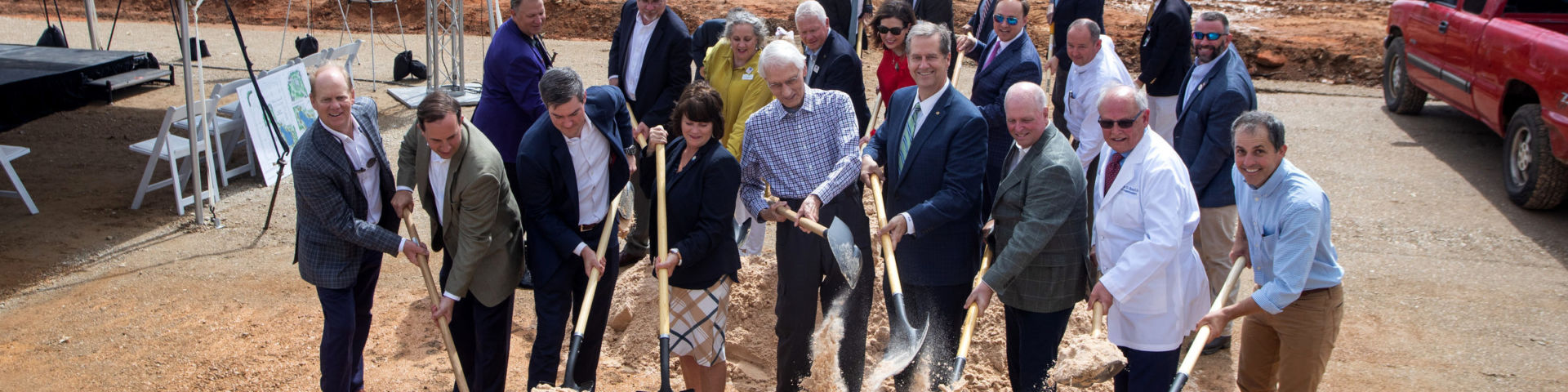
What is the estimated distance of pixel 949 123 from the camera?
4.06 meters

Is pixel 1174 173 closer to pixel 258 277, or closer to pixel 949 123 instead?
pixel 949 123

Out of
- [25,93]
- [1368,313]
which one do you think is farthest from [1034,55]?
[25,93]

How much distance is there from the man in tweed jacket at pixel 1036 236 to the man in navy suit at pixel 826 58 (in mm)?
1679

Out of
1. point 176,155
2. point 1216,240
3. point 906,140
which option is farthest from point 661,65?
point 176,155

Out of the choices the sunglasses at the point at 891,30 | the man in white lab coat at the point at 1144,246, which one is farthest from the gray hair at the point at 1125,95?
the sunglasses at the point at 891,30

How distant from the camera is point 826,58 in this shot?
5.57m

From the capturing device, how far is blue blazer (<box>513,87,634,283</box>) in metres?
4.05

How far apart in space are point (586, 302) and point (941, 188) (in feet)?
4.99

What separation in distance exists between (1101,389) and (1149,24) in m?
3.11

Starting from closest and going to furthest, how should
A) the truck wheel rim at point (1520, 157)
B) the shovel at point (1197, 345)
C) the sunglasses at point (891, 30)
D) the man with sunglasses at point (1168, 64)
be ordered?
the shovel at point (1197, 345) → the sunglasses at point (891, 30) → the man with sunglasses at point (1168, 64) → the truck wheel rim at point (1520, 157)

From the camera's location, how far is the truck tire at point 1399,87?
10555 millimetres

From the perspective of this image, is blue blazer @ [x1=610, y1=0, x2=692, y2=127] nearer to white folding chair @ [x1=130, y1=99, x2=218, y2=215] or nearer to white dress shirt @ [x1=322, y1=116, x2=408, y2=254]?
white dress shirt @ [x1=322, y1=116, x2=408, y2=254]

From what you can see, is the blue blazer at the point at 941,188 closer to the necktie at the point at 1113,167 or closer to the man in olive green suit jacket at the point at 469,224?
the necktie at the point at 1113,167

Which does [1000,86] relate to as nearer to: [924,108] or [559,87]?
[924,108]
